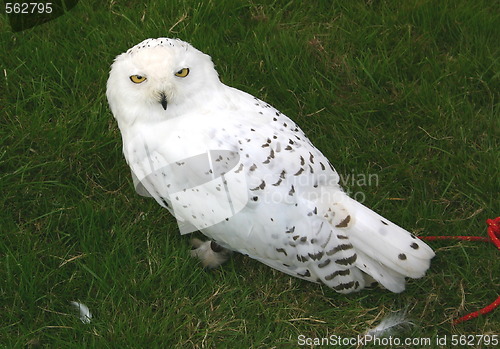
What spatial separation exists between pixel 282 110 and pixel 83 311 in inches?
74.4

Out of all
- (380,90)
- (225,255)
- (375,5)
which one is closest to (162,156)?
(225,255)

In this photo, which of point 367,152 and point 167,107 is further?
point 367,152

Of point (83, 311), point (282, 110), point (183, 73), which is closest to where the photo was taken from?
point (183, 73)

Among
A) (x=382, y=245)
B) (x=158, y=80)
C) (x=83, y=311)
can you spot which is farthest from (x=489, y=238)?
(x=83, y=311)

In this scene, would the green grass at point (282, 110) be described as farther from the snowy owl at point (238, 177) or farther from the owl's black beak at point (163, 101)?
the owl's black beak at point (163, 101)

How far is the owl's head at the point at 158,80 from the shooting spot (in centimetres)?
306

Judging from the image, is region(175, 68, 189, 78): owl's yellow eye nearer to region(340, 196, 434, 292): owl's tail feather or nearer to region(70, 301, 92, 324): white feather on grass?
region(340, 196, 434, 292): owl's tail feather

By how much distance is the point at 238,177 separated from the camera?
3.10 metres

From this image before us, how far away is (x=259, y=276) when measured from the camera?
368cm

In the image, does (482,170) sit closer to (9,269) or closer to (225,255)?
(225,255)

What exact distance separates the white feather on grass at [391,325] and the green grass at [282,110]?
0.05 m

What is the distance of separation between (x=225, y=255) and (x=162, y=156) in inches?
33.8

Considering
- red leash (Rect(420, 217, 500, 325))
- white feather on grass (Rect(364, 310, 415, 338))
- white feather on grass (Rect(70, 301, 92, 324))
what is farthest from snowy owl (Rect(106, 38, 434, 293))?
white feather on grass (Rect(70, 301, 92, 324))

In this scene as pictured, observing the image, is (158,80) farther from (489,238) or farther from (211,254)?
(489,238)
